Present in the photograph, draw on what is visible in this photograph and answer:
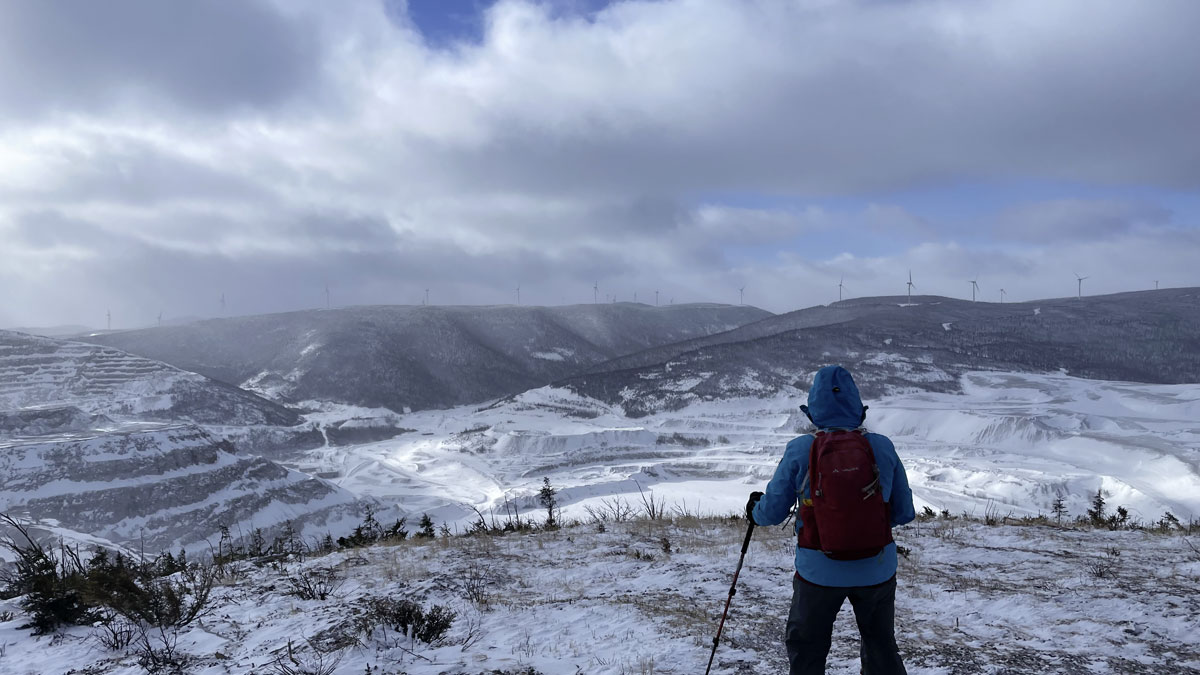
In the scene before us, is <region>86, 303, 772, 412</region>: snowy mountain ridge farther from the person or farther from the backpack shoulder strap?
the backpack shoulder strap

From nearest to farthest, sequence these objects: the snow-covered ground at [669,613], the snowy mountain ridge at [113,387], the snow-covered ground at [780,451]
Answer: the snow-covered ground at [669,613]
the snow-covered ground at [780,451]
the snowy mountain ridge at [113,387]

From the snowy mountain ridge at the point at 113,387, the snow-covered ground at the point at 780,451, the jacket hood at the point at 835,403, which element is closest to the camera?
the jacket hood at the point at 835,403

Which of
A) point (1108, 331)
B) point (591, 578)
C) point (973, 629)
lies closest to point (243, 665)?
point (591, 578)

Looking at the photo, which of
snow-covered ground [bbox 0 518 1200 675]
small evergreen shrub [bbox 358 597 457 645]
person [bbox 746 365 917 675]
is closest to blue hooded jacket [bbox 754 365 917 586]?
person [bbox 746 365 917 675]

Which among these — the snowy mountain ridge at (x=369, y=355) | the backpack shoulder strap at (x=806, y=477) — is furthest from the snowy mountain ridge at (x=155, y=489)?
the snowy mountain ridge at (x=369, y=355)

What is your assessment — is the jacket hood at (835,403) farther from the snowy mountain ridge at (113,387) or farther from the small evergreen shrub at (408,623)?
the snowy mountain ridge at (113,387)

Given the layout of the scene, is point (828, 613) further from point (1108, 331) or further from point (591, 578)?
point (1108, 331)
